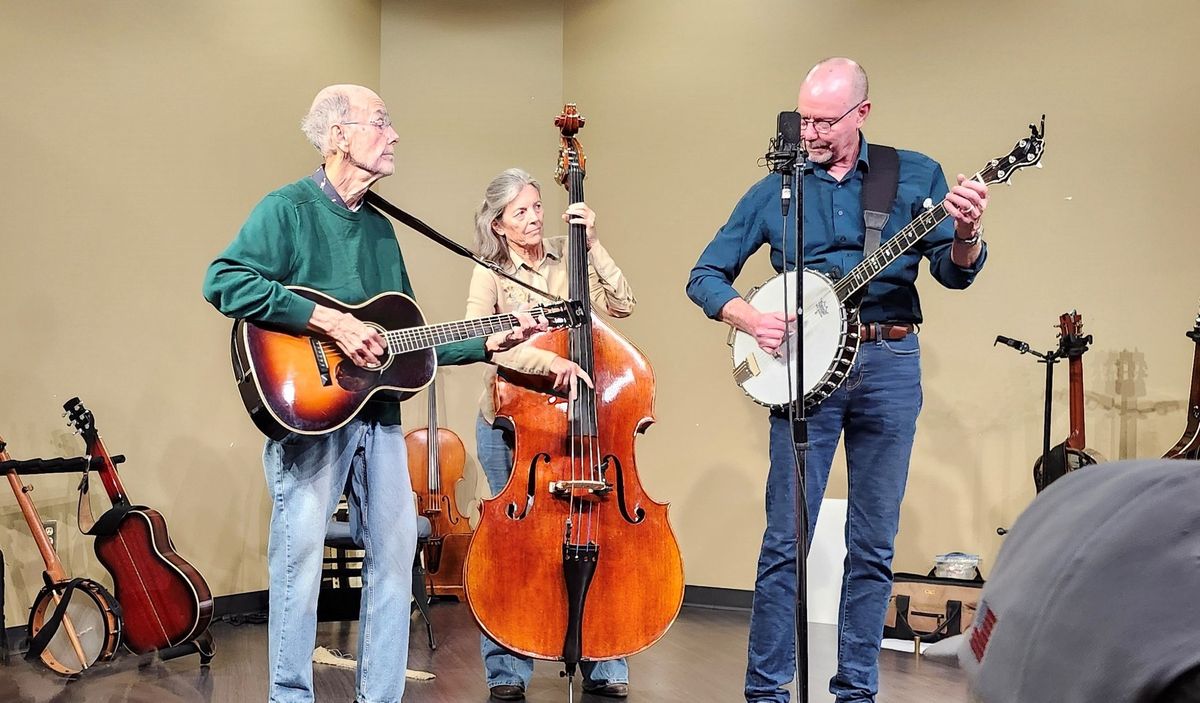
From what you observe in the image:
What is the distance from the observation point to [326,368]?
2.61 m

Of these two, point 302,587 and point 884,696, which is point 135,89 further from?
point 884,696

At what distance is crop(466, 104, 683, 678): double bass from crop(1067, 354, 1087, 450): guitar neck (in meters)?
2.39

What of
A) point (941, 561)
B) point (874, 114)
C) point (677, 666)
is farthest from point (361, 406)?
point (874, 114)

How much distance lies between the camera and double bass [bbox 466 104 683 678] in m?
3.03

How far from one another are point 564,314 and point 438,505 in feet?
8.37

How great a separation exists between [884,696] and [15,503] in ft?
11.7

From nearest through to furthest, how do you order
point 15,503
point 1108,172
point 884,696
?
point 884,696
point 15,503
point 1108,172

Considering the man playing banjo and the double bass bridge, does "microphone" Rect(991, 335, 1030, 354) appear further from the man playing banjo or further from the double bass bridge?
the double bass bridge

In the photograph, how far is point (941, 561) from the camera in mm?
4648

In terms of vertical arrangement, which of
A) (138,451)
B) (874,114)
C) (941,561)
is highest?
(874,114)

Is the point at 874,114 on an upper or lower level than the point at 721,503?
upper

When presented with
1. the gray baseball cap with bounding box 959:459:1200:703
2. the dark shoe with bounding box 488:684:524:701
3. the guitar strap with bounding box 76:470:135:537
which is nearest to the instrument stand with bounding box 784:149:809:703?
the dark shoe with bounding box 488:684:524:701

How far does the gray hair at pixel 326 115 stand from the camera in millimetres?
2805

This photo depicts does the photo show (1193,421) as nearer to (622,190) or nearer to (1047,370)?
(1047,370)
